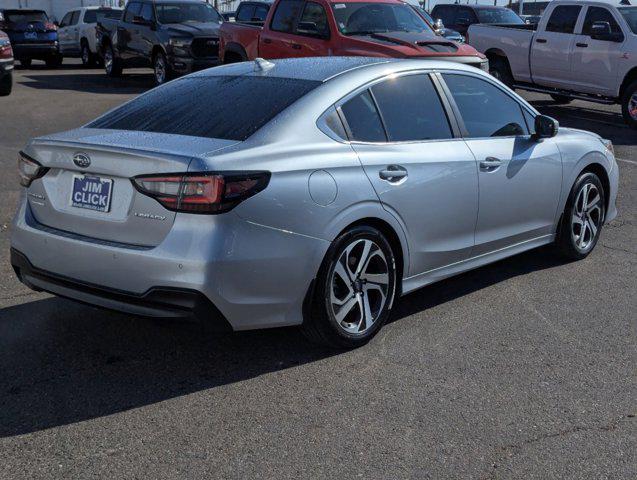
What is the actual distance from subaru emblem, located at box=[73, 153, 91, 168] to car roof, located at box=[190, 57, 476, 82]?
4.45ft

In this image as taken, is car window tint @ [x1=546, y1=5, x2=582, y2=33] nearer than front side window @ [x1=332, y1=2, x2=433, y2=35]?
No

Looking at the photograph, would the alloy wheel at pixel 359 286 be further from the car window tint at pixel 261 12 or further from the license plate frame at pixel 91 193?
the car window tint at pixel 261 12

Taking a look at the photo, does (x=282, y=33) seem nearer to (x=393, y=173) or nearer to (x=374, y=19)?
(x=374, y=19)

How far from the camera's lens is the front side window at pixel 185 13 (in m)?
20.7

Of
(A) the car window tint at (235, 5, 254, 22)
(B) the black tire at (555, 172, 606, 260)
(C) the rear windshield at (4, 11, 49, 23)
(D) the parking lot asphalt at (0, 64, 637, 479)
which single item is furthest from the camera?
(C) the rear windshield at (4, 11, 49, 23)

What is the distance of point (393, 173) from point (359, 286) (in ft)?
2.15

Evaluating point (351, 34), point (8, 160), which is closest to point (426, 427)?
point (8, 160)

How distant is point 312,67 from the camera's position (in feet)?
18.5

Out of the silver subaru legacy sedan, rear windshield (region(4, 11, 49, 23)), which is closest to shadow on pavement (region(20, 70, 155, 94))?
rear windshield (region(4, 11, 49, 23))

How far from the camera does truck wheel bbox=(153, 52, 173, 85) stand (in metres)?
19.9

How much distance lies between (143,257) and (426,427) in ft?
4.97

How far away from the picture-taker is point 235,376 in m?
4.71

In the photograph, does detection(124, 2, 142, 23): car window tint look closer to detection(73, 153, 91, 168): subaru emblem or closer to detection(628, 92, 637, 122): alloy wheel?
detection(628, 92, 637, 122): alloy wheel

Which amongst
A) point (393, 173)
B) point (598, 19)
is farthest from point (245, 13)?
point (393, 173)
